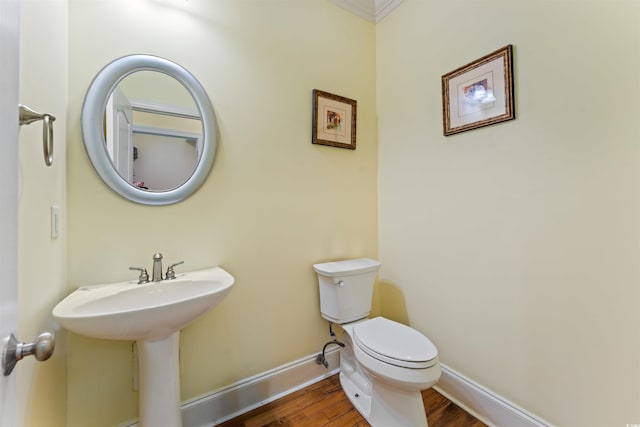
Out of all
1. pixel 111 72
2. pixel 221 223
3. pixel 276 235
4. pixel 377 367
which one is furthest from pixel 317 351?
pixel 111 72

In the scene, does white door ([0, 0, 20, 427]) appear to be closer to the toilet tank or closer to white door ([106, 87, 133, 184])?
white door ([106, 87, 133, 184])

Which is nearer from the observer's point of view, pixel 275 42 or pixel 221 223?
pixel 221 223

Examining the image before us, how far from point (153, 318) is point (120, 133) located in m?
0.85

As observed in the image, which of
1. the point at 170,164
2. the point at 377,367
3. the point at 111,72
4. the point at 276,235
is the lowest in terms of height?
the point at 377,367

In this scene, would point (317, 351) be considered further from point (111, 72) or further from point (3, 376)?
point (111, 72)

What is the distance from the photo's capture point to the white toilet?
1.13 m

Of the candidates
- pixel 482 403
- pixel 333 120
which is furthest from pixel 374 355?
pixel 333 120

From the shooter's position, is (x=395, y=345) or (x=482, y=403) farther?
(x=482, y=403)

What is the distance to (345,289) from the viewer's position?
156cm

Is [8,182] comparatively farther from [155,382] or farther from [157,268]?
[155,382]

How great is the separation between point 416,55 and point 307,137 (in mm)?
893

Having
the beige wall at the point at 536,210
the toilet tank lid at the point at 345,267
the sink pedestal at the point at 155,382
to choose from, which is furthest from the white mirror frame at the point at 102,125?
the beige wall at the point at 536,210

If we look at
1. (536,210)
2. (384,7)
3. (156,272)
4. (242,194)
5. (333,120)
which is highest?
(384,7)

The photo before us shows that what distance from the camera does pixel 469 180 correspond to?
143cm
